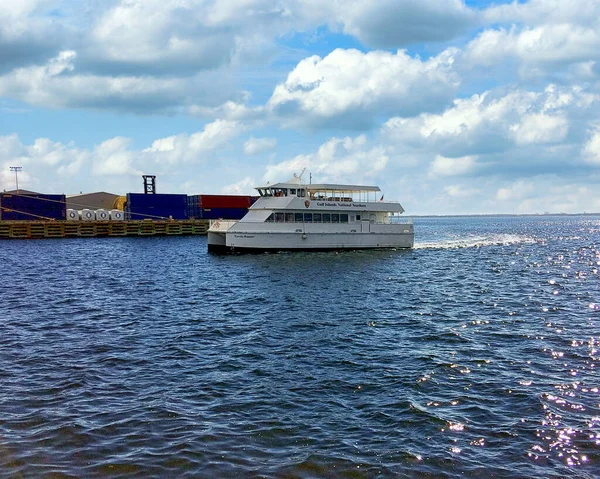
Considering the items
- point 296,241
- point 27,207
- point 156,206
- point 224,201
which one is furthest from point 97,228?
point 296,241

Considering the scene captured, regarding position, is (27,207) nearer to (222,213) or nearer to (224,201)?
(222,213)

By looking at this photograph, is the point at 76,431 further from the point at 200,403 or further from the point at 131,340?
the point at 131,340

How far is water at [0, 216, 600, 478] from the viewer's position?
7.79 m

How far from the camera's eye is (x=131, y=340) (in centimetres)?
1491

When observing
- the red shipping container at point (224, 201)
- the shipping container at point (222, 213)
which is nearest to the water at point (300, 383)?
the red shipping container at point (224, 201)

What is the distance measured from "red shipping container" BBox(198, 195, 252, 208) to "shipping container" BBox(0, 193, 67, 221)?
863 inches

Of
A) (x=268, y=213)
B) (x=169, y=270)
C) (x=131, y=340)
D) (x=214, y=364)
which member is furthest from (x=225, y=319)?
(x=268, y=213)

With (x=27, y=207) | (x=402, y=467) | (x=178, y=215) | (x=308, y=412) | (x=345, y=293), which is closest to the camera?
(x=402, y=467)

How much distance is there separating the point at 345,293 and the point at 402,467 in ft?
54.4

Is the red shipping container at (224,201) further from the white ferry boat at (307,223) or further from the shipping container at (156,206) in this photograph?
the white ferry boat at (307,223)

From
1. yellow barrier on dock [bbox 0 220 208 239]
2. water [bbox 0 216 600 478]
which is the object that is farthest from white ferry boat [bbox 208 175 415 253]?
yellow barrier on dock [bbox 0 220 208 239]

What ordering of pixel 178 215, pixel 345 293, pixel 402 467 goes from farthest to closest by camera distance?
pixel 178 215
pixel 345 293
pixel 402 467

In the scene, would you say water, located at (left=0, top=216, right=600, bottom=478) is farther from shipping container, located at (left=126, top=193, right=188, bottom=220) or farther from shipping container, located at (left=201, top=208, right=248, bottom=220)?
shipping container, located at (left=201, top=208, right=248, bottom=220)

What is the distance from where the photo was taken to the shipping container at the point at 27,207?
7188 cm
